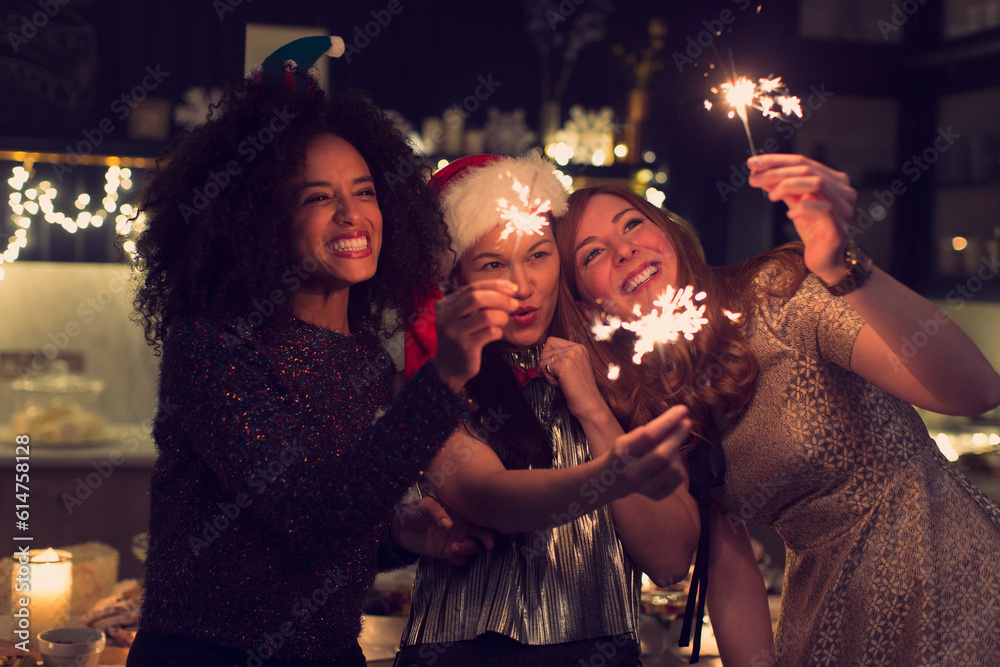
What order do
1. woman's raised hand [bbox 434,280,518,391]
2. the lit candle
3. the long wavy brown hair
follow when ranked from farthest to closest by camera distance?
1. the lit candle
2. the long wavy brown hair
3. woman's raised hand [bbox 434,280,518,391]

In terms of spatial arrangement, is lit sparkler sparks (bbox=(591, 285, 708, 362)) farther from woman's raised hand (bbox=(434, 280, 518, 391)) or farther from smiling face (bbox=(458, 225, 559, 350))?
woman's raised hand (bbox=(434, 280, 518, 391))

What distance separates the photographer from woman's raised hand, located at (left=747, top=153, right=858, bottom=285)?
1.04 m

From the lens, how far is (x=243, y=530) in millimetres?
1166

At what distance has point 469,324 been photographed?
100cm

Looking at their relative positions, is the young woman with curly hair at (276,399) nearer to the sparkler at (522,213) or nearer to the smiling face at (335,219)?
the smiling face at (335,219)

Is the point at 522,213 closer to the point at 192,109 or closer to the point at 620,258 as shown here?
the point at 620,258

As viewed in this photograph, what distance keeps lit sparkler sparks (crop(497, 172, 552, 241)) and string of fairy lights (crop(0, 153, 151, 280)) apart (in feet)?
8.97

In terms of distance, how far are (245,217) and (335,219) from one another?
0.47 ft

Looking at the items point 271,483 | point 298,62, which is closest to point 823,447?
point 271,483

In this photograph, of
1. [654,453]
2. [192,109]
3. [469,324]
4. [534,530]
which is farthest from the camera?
[192,109]

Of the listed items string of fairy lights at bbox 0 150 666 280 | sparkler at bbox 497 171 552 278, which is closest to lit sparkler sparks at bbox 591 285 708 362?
sparkler at bbox 497 171 552 278

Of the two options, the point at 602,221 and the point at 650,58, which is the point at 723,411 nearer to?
the point at 602,221

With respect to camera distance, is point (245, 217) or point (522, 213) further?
point (522, 213)

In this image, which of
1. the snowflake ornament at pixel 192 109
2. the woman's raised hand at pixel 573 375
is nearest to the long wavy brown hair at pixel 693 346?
the woman's raised hand at pixel 573 375
